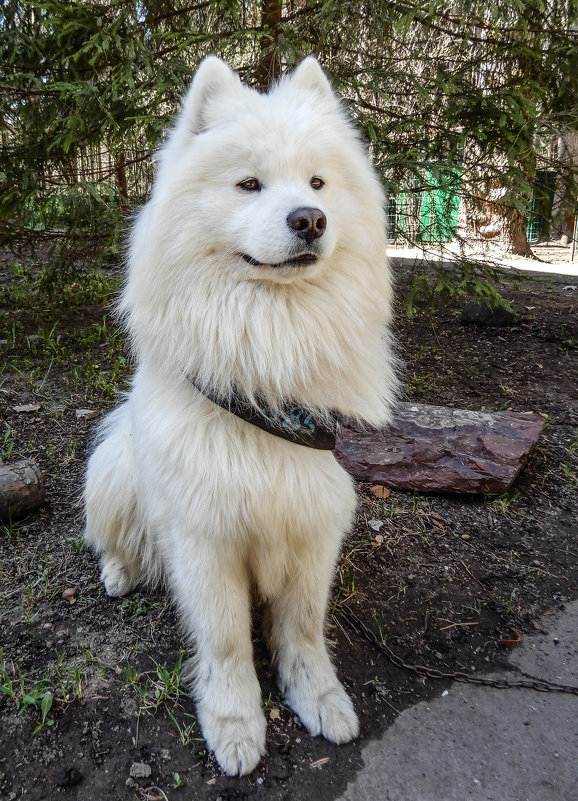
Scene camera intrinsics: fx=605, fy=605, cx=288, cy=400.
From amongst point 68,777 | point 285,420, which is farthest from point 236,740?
point 285,420

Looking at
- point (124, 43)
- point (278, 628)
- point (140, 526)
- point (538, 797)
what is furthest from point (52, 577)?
point (124, 43)

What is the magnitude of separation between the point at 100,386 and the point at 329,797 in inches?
124

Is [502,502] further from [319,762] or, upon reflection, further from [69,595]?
[69,595]

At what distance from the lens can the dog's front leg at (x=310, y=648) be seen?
6.66 ft

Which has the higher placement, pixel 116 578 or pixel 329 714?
pixel 116 578

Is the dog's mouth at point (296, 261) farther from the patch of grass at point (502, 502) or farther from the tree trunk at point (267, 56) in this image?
the tree trunk at point (267, 56)

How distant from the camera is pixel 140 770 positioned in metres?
1.84

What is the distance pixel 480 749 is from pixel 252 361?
1454 mm

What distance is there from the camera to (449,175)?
4.05 meters

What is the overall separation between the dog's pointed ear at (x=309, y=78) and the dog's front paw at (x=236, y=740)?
2126 millimetres

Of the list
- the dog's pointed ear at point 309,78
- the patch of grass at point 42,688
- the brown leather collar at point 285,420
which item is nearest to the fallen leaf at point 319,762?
the patch of grass at point 42,688

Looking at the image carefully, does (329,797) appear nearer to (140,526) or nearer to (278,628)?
(278,628)

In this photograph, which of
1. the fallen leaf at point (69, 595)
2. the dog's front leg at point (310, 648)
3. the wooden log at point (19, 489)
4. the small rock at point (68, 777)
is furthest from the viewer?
the wooden log at point (19, 489)

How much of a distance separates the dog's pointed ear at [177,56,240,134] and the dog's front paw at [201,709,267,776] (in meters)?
1.91
